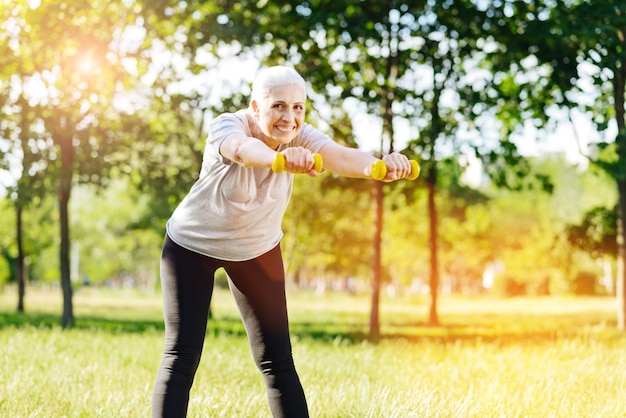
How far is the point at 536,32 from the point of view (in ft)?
41.4

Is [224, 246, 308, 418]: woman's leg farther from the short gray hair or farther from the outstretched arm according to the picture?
the short gray hair

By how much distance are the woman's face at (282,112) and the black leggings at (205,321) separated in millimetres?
Result: 621

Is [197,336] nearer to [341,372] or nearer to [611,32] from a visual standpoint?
[341,372]

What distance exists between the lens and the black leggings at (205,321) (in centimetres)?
358

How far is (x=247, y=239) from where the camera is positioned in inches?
141

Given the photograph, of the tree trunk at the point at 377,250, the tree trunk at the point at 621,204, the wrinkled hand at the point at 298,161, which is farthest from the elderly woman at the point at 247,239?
the tree trunk at the point at 621,204

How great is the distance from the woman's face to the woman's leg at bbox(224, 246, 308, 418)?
24.5 inches

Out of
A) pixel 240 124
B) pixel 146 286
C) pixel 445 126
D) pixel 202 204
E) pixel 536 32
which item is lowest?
pixel 146 286

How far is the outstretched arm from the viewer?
3246 mm

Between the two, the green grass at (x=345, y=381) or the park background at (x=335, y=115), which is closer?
the green grass at (x=345, y=381)

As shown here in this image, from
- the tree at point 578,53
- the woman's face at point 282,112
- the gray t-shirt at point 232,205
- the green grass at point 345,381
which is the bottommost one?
the green grass at point 345,381

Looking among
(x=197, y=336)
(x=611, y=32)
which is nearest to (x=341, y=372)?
(x=197, y=336)

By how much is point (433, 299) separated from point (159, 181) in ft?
23.2

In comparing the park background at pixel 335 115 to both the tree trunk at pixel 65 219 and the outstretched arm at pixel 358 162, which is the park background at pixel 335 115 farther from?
the outstretched arm at pixel 358 162
